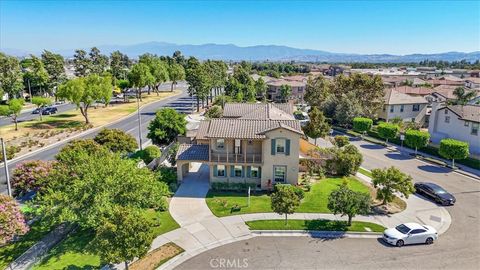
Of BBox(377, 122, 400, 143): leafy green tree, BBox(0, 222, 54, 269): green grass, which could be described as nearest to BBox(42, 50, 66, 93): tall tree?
BBox(0, 222, 54, 269): green grass

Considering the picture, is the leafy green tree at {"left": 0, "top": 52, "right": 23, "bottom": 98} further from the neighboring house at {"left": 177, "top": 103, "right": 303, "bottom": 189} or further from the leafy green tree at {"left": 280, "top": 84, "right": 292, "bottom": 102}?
the leafy green tree at {"left": 280, "top": 84, "right": 292, "bottom": 102}

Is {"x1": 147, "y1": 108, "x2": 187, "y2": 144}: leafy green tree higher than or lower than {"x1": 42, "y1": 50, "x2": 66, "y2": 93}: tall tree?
lower

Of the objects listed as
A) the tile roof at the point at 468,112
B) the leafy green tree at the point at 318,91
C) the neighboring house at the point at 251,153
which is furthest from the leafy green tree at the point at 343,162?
the leafy green tree at the point at 318,91

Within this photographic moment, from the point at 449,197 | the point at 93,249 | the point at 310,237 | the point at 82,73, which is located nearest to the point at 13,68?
the point at 82,73

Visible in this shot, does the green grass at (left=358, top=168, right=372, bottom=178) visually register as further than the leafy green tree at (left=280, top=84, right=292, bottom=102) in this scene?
No

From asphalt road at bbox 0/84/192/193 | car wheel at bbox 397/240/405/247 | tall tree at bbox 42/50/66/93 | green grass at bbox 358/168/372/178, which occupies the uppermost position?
tall tree at bbox 42/50/66/93

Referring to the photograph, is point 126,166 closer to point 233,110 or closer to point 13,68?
point 233,110
